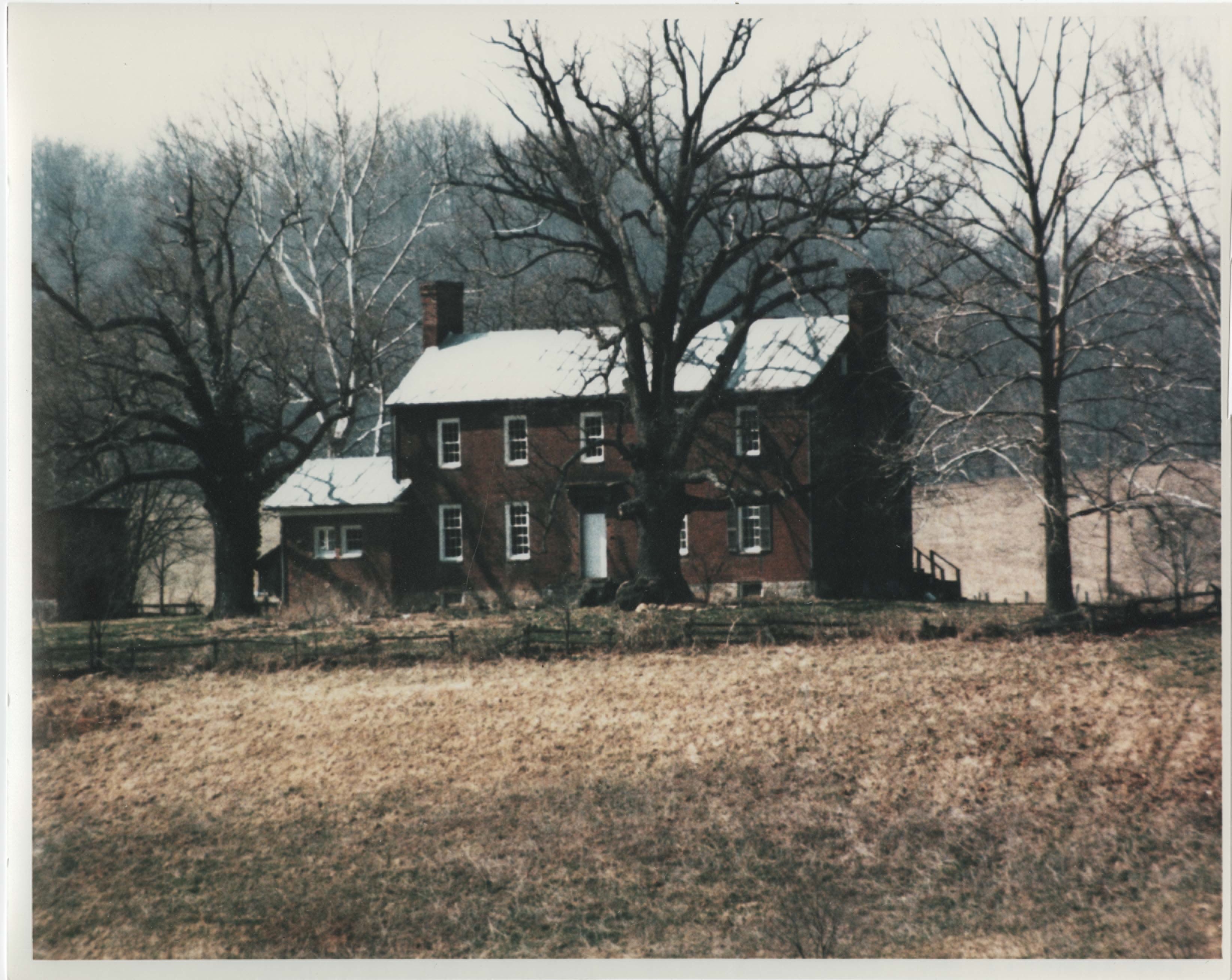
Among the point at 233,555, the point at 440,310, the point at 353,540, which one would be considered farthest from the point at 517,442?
the point at 233,555

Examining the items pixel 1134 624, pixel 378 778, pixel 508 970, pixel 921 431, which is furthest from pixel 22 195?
pixel 1134 624

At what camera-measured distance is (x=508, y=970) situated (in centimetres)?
856

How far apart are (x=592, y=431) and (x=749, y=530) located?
380 centimetres

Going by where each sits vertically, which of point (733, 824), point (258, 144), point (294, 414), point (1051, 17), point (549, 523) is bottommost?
point (733, 824)

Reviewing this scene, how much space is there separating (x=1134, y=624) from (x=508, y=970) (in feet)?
30.1

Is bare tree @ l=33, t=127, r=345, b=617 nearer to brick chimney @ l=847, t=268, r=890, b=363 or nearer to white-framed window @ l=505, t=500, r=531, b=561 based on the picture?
white-framed window @ l=505, t=500, r=531, b=561

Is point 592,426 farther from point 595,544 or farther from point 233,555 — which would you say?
point 233,555

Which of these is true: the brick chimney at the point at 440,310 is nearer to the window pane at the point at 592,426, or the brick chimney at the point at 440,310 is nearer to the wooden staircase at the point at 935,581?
the window pane at the point at 592,426

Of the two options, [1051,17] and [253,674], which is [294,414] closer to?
[253,674]

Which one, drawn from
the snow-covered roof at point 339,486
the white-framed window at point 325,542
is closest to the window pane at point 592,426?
the snow-covered roof at point 339,486

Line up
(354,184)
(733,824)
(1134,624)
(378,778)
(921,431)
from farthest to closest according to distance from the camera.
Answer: (354,184) < (921,431) < (1134,624) < (378,778) < (733,824)

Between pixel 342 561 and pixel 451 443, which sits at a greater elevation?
pixel 451 443

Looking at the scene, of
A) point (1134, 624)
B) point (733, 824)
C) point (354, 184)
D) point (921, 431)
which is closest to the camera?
point (733, 824)

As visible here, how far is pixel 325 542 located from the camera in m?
23.0
